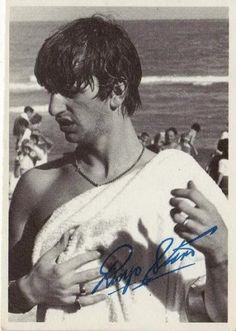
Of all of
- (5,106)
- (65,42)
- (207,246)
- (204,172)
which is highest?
(65,42)

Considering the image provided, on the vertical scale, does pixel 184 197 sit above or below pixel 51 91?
below

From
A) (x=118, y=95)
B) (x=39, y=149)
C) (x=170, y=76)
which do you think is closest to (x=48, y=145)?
(x=39, y=149)

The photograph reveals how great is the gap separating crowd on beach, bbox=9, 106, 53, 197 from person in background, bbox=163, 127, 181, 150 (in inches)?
8.5

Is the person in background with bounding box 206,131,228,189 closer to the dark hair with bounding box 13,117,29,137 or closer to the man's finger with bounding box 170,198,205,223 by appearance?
the man's finger with bounding box 170,198,205,223

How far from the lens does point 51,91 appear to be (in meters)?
1.34

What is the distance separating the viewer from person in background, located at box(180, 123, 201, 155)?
4.35ft

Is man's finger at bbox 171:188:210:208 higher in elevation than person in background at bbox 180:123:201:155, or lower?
lower

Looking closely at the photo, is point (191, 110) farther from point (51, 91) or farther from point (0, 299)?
point (0, 299)

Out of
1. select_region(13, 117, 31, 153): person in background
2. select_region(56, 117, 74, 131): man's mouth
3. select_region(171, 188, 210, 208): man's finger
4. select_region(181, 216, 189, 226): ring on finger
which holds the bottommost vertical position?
select_region(181, 216, 189, 226): ring on finger

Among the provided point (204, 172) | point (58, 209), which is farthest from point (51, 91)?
point (204, 172)

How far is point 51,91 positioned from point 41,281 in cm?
35

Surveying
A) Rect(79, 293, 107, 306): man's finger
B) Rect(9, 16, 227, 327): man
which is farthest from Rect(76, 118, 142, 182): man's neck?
Rect(79, 293, 107, 306): man's finger
